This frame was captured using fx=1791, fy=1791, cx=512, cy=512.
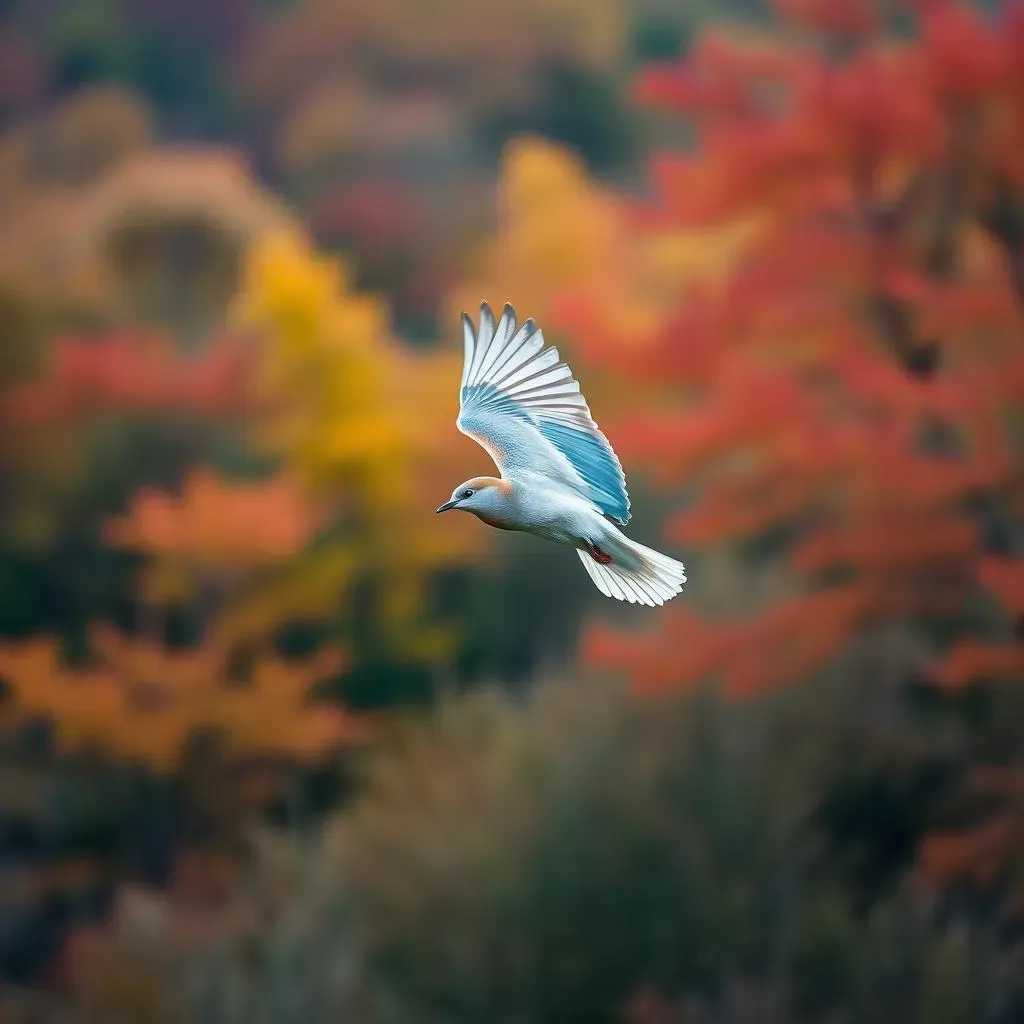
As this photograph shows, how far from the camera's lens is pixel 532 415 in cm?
355

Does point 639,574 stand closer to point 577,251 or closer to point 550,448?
point 550,448

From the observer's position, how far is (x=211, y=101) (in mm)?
29688

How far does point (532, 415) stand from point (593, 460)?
0.15m

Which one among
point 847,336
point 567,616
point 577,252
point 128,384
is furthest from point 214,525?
point 577,252

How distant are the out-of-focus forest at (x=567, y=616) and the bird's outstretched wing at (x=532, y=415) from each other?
4.80 m

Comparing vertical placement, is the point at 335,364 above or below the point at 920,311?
A: above

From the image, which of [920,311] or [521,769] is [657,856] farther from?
[920,311]

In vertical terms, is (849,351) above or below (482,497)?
above

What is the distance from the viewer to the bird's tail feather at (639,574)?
3.36m

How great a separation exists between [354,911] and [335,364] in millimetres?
5715

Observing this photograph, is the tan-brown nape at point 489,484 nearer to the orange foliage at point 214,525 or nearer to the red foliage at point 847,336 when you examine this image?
the red foliage at point 847,336

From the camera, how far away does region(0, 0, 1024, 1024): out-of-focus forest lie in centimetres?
853

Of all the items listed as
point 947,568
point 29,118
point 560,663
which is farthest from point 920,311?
point 29,118

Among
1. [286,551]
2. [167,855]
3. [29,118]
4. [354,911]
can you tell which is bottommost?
[354,911]
